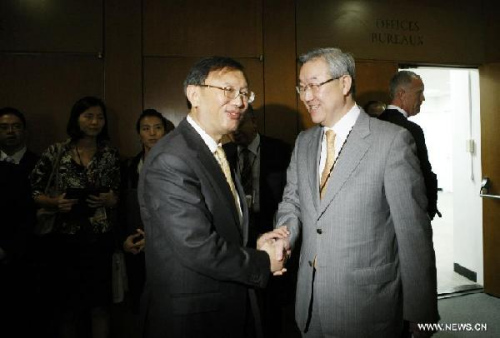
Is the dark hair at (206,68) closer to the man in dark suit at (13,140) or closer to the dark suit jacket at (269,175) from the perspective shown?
the dark suit jacket at (269,175)

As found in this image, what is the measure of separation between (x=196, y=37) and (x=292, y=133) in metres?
1.37

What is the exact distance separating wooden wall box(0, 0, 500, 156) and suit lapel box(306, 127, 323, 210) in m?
1.88

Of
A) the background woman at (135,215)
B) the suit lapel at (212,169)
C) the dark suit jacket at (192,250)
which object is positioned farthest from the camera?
the background woman at (135,215)

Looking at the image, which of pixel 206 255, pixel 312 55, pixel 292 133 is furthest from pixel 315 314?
pixel 292 133

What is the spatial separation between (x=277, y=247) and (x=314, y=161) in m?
0.47

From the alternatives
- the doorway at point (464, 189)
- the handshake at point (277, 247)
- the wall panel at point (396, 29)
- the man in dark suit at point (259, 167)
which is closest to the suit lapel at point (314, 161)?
the handshake at point (277, 247)

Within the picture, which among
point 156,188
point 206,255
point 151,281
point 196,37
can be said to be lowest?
point 151,281

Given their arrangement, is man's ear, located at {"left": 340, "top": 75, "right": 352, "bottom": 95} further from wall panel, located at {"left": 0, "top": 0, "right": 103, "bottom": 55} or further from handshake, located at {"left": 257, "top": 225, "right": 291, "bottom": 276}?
wall panel, located at {"left": 0, "top": 0, "right": 103, "bottom": 55}

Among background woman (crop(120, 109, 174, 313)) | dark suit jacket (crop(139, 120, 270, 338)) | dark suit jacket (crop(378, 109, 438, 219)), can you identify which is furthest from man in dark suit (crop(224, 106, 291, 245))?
dark suit jacket (crop(139, 120, 270, 338))

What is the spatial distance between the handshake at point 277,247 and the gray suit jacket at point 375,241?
6.3 inches

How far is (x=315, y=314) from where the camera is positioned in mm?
1674

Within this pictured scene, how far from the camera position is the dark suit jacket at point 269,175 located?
301cm

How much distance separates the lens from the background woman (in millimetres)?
2541

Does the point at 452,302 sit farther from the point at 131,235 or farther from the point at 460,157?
the point at 131,235
